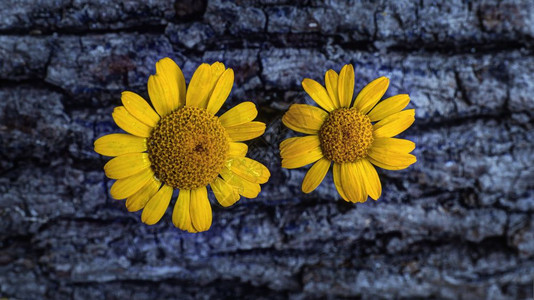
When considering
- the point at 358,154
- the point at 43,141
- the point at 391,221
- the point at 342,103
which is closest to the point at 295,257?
the point at 391,221

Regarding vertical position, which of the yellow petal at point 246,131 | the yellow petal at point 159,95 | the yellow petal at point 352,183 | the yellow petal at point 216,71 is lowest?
the yellow petal at point 352,183

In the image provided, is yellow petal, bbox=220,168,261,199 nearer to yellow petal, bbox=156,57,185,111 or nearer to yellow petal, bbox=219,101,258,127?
yellow petal, bbox=219,101,258,127

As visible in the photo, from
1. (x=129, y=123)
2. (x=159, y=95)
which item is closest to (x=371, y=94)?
(x=159, y=95)

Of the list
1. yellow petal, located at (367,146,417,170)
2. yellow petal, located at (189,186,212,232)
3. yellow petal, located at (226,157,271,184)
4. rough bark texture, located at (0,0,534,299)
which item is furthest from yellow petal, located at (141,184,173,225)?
yellow petal, located at (367,146,417,170)

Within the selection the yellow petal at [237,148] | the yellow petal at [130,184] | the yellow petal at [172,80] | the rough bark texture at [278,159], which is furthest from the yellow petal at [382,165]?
the yellow petal at [130,184]

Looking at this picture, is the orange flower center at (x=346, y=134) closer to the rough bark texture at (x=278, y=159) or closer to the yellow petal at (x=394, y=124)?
the yellow petal at (x=394, y=124)

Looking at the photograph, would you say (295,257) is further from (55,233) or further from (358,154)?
(55,233)

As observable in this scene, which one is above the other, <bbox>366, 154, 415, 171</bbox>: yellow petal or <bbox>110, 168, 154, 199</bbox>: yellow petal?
<bbox>366, 154, 415, 171</bbox>: yellow petal
